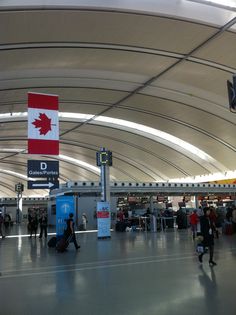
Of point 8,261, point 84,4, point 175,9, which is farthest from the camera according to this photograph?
point 175,9

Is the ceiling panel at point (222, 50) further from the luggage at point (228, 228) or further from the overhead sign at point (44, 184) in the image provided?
the overhead sign at point (44, 184)

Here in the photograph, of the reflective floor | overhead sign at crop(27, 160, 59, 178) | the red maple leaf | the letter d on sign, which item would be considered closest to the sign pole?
overhead sign at crop(27, 160, 59, 178)

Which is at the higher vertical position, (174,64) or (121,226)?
(174,64)

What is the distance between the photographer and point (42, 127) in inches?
466

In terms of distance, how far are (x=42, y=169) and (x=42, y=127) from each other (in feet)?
22.7

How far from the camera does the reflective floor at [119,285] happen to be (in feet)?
21.5

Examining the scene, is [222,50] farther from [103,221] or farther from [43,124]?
[43,124]

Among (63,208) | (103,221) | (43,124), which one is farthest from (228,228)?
(43,124)

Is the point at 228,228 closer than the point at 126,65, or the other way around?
the point at 126,65

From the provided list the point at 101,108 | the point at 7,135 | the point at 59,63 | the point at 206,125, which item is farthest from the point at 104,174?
the point at 7,135

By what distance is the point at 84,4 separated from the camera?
1560cm

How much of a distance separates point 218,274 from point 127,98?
20520mm

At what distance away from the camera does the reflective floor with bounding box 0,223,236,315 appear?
6566mm

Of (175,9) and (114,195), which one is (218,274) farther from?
(114,195)
